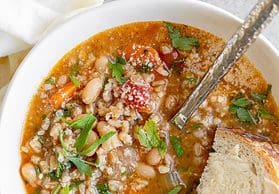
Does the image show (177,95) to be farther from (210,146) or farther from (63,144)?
(63,144)

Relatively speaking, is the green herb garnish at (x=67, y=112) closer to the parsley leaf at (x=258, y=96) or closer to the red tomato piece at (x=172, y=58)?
the red tomato piece at (x=172, y=58)

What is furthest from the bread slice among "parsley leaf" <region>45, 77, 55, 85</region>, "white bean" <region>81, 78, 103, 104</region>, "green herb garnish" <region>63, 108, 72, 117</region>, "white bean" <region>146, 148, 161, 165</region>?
"parsley leaf" <region>45, 77, 55, 85</region>

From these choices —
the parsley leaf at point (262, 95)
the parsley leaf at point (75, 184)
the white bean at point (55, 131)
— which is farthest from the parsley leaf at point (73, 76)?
→ the parsley leaf at point (262, 95)

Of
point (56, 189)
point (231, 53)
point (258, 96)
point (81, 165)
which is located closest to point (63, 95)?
point (81, 165)

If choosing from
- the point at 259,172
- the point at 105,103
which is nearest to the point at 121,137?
the point at 105,103

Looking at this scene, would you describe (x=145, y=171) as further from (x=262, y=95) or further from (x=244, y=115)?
(x=262, y=95)

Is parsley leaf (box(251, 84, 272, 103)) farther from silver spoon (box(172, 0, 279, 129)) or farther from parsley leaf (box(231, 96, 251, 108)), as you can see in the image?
silver spoon (box(172, 0, 279, 129))
